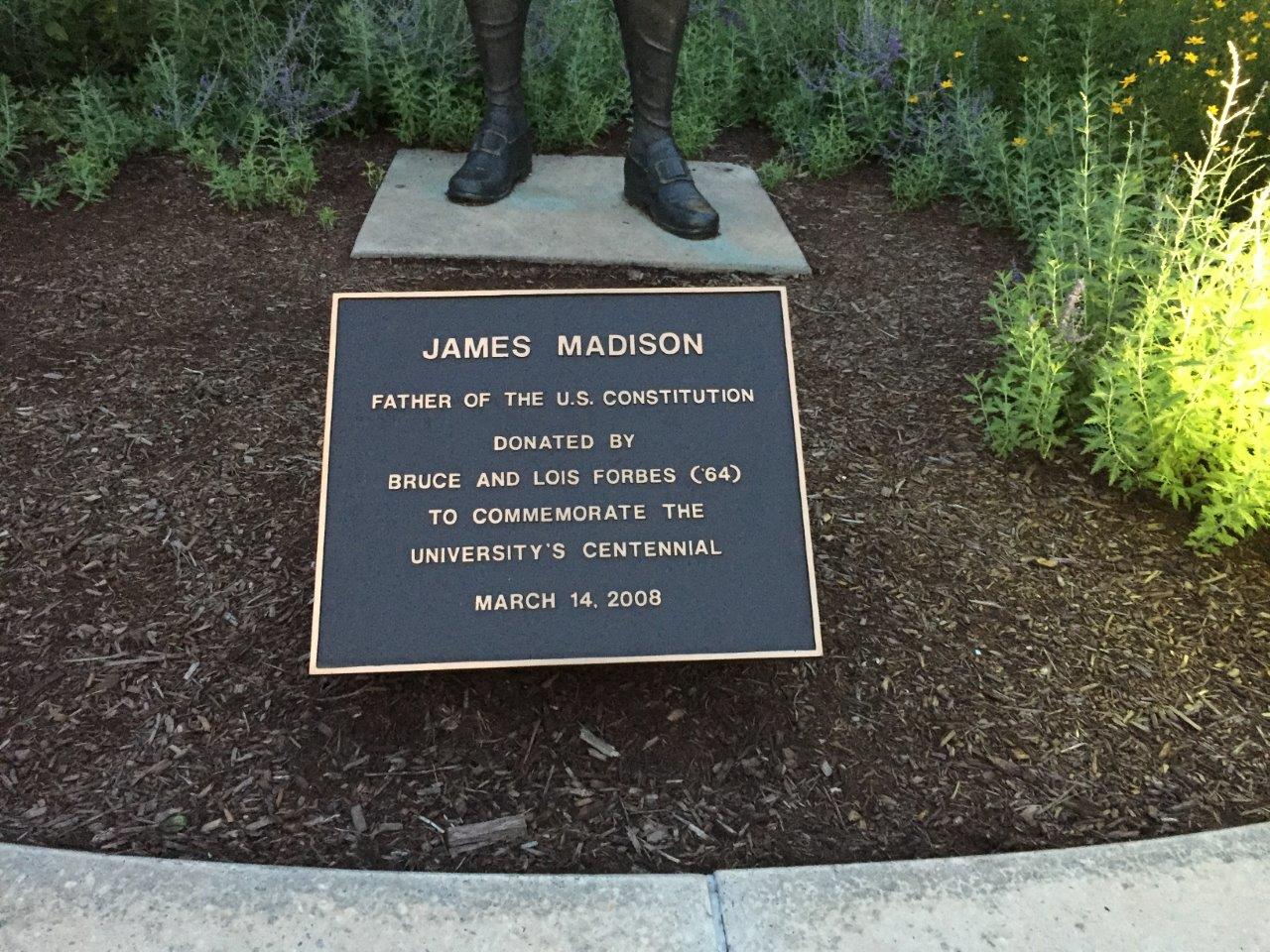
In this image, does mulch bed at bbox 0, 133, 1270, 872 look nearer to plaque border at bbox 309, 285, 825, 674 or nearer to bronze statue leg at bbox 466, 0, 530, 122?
plaque border at bbox 309, 285, 825, 674

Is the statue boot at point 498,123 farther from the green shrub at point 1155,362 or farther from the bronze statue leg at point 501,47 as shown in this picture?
the green shrub at point 1155,362

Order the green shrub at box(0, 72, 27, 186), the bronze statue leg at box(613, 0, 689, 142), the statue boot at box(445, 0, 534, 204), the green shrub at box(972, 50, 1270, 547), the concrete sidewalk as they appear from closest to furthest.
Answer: the concrete sidewalk, the green shrub at box(972, 50, 1270, 547), the bronze statue leg at box(613, 0, 689, 142), the statue boot at box(445, 0, 534, 204), the green shrub at box(0, 72, 27, 186)

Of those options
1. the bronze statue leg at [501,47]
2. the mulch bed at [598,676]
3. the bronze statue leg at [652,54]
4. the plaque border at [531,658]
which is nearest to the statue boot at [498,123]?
the bronze statue leg at [501,47]

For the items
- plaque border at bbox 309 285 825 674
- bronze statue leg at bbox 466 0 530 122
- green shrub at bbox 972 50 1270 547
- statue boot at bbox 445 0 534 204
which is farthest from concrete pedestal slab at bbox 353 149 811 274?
plaque border at bbox 309 285 825 674

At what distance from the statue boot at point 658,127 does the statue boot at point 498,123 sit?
0.37m

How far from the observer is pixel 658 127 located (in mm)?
3744

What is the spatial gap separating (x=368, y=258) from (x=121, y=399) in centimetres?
92

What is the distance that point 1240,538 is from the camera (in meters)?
2.64

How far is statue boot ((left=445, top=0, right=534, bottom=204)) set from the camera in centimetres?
364

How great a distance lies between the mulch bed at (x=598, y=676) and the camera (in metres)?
1.98

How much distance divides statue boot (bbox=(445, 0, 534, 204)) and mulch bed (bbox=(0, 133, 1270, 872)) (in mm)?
859

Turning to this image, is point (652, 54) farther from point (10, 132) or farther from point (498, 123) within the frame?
point (10, 132)

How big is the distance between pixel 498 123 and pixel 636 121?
0.48 metres

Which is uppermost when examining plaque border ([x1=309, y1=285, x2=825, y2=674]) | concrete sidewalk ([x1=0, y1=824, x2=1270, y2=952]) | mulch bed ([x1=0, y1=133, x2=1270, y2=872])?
A: plaque border ([x1=309, y1=285, x2=825, y2=674])
